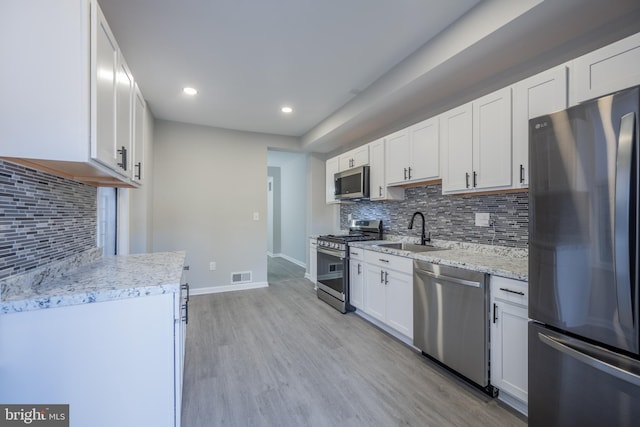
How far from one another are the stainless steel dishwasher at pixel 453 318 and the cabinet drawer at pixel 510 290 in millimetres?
61

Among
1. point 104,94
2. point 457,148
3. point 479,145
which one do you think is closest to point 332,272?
point 457,148

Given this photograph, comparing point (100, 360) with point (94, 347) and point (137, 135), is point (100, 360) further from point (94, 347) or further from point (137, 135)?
point (137, 135)

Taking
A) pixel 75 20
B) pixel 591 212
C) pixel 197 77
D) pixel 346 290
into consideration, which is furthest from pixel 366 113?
pixel 75 20

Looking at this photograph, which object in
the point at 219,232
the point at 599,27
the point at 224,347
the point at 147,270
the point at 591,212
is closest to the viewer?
the point at 591,212

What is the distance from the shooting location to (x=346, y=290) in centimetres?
330

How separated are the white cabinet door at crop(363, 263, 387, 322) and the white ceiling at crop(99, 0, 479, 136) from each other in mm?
2007

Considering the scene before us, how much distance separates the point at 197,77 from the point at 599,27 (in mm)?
3180

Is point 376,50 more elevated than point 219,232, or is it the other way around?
point 376,50

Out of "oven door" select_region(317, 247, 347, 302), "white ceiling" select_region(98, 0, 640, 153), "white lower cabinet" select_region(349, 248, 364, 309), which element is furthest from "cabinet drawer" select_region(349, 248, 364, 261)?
"white ceiling" select_region(98, 0, 640, 153)

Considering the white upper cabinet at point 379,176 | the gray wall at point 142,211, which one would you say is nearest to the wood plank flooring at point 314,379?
the gray wall at point 142,211

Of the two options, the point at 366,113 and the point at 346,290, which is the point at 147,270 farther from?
the point at 366,113

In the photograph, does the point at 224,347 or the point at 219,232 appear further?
A: the point at 219,232

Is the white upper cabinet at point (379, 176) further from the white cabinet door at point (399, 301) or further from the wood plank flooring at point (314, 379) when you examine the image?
the wood plank flooring at point (314, 379)

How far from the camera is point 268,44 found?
223cm
